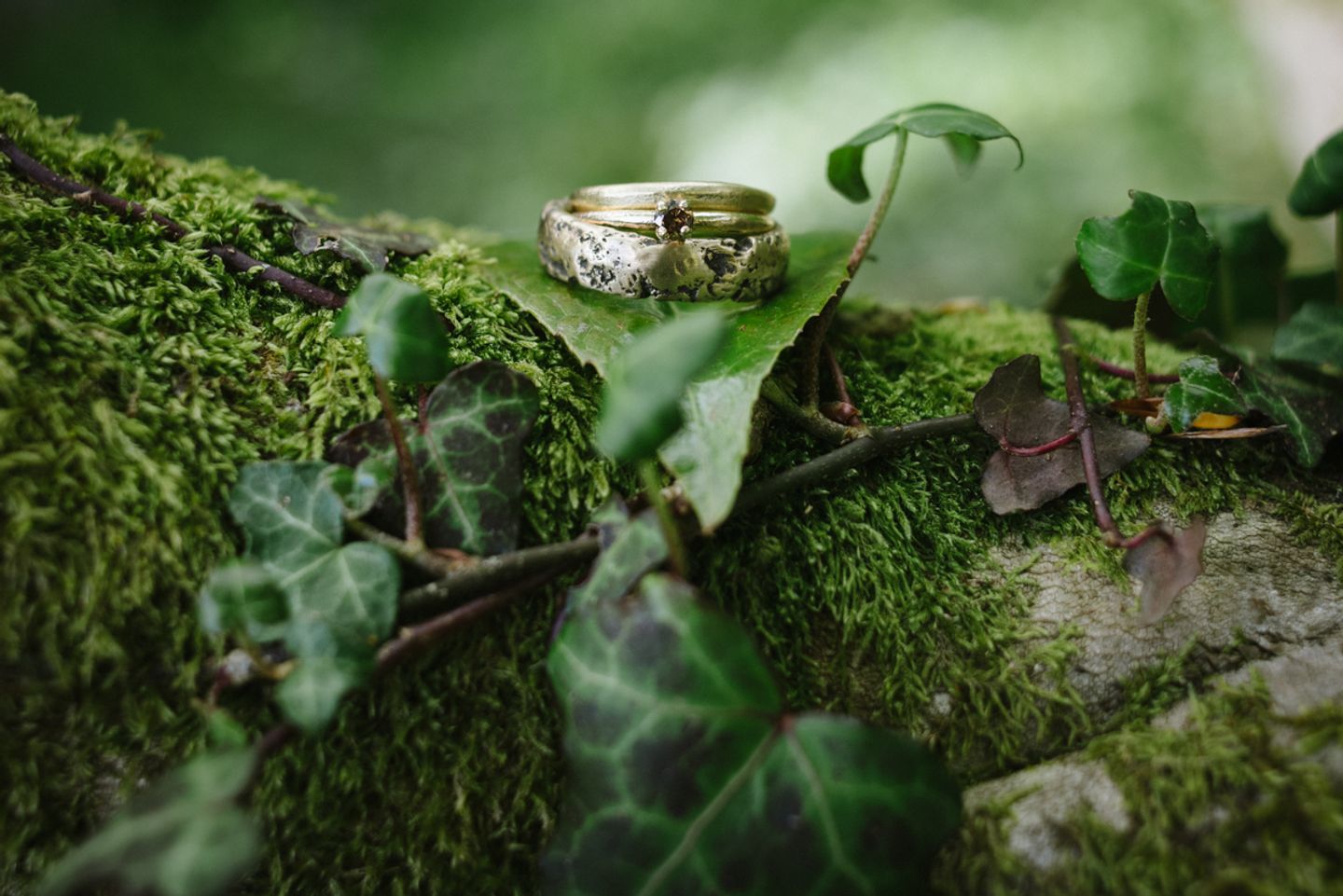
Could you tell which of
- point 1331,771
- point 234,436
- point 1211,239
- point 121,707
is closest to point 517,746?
point 121,707

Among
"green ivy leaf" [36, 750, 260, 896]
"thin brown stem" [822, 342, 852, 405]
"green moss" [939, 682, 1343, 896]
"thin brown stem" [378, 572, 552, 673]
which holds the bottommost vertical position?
"green moss" [939, 682, 1343, 896]

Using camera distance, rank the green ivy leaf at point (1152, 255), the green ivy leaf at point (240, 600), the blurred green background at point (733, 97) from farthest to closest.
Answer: the blurred green background at point (733, 97) → the green ivy leaf at point (1152, 255) → the green ivy leaf at point (240, 600)

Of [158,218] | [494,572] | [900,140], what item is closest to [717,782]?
[494,572]

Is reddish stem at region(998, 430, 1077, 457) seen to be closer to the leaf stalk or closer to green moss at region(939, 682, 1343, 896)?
the leaf stalk

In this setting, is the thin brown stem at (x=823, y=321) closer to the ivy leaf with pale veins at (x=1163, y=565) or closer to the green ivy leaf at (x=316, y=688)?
the ivy leaf with pale veins at (x=1163, y=565)

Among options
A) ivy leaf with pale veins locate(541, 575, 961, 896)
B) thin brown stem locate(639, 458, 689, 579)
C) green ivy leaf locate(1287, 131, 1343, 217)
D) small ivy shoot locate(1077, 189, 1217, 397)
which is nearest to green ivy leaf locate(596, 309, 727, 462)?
thin brown stem locate(639, 458, 689, 579)

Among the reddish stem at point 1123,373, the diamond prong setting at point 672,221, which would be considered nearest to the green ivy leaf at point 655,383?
the diamond prong setting at point 672,221

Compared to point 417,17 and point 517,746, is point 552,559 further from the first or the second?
point 417,17
